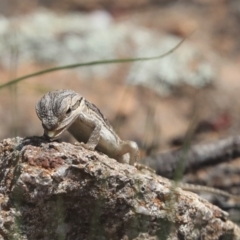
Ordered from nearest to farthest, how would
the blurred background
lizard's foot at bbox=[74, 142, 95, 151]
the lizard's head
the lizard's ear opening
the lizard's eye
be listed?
the lizard's head
lizard's foot at bbox=[74, 142, 95, 151]
the lizard's eye
the lizard's ear opening
the blurred background

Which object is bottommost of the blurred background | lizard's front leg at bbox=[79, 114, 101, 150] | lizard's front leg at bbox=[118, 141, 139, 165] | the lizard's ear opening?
the blurred background

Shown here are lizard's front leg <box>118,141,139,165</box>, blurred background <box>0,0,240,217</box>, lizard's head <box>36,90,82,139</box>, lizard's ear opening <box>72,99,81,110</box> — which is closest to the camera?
lizard's head <box>36,90,82,139</box>

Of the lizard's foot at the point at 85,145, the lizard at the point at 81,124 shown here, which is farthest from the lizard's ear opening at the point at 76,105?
the lizard's foot at the point at 85,145

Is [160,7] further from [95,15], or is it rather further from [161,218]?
[161,218]

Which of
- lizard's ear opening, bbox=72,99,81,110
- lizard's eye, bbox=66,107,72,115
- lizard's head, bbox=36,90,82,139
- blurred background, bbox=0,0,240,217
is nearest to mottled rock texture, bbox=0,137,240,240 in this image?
lizard's head, bbox=36,90,82,139

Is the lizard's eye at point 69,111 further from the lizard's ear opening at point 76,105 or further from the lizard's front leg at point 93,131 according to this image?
the lizard's front leg at point 93,131

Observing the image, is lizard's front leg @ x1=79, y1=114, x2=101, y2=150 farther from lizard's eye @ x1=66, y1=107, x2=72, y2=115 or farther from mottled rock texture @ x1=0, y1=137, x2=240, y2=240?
mottled rock texture @ x1=0, y1=137, x2=240, y2=240
